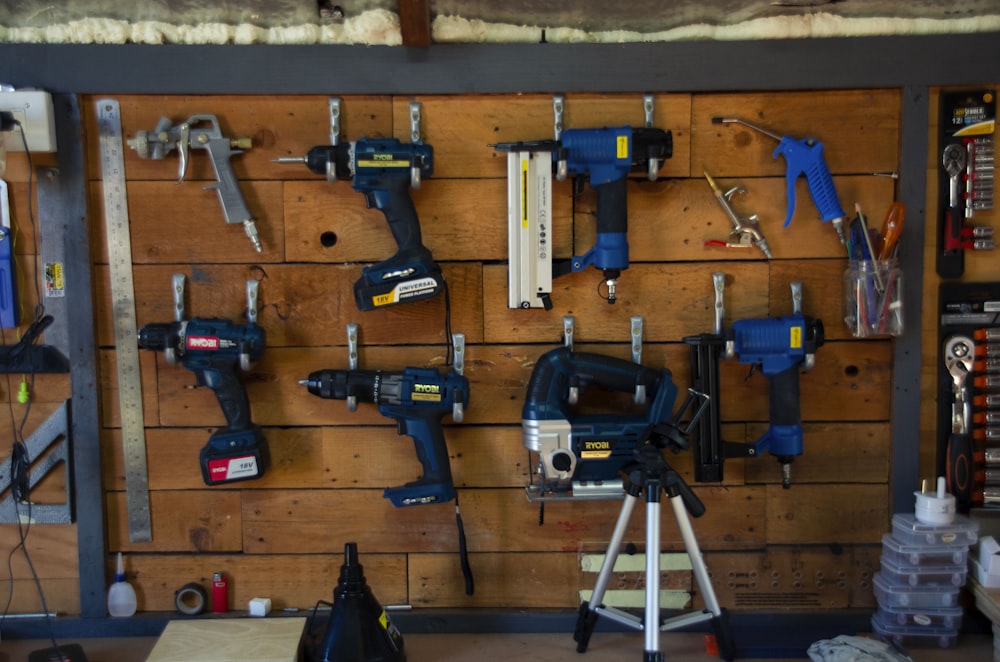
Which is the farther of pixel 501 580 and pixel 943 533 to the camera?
pixel 501 580

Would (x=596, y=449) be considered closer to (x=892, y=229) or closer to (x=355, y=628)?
(x=355, y=628)

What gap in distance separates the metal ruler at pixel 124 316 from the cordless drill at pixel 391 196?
0.36 meters

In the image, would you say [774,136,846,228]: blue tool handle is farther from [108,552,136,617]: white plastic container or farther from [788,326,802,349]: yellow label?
[108,552,136,617]: white plastic container

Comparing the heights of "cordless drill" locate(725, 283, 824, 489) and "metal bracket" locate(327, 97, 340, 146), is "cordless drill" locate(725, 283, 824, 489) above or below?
below

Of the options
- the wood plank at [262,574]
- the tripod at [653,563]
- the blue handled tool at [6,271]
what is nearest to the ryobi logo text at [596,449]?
the tripod at [653,563]

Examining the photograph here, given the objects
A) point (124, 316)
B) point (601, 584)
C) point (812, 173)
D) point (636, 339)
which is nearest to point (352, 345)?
point (124, 316)

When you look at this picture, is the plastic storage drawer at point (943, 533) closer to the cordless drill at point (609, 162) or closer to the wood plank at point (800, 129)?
the wood plank at point (800, 129)

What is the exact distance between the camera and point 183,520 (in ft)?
5.56

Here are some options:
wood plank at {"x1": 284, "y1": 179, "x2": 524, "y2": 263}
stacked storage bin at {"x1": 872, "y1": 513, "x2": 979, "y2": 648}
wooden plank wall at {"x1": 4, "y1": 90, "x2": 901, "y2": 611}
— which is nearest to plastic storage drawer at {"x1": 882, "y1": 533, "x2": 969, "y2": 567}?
stacked storage bin at {"x1": 872, "y1": 513, "x2": 979, "y2": 648}

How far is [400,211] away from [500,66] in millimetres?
356

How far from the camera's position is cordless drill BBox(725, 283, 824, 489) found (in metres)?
1.56

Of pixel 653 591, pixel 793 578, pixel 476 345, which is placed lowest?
pixel 793 578

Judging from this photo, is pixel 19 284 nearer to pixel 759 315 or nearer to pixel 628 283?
pixel 628 283

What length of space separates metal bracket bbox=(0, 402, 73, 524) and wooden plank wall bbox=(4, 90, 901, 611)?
0.09 metres
